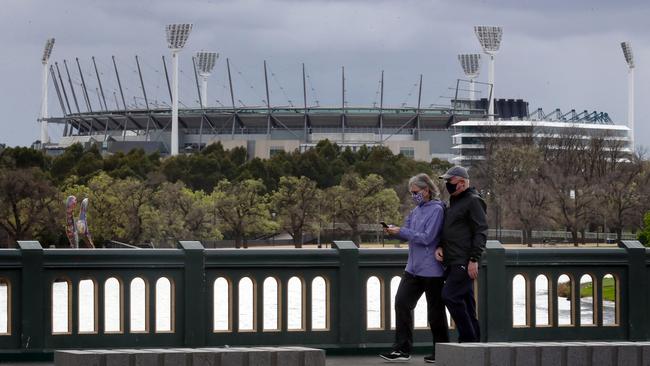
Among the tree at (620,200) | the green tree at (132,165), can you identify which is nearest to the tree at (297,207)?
the green tree at (132,165)

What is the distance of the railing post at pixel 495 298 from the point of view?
56.0 ft

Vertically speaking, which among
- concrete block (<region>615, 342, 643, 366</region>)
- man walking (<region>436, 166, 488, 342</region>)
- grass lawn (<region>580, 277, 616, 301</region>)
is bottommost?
grass lawn (<region>580, 277, 616, 301</region>)

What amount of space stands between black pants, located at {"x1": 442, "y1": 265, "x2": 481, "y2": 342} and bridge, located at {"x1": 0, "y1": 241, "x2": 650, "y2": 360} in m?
1.73

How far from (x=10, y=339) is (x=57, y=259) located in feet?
3.33

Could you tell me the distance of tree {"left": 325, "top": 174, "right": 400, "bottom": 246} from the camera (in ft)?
379

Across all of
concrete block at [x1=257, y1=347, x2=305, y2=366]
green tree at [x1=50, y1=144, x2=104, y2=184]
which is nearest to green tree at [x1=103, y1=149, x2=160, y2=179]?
green tree at [x1=50, y1=144, x2=104, y2=184]

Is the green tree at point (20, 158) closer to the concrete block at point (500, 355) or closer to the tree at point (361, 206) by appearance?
the tree at point (361, 206)

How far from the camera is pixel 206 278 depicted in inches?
647

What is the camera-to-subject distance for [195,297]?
641 inches

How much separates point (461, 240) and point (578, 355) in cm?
223

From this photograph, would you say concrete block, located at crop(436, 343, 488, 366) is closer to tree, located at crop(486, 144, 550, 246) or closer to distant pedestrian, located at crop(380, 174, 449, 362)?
distant pedestrian, located at crop(380, 174, 449, 362)

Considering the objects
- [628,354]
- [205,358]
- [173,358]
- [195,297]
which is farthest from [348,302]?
[173,358]

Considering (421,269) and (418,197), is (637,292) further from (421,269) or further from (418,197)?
(418,197)

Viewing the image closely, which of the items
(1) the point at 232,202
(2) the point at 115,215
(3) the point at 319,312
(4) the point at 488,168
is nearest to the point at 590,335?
(3) the point at 319,312
